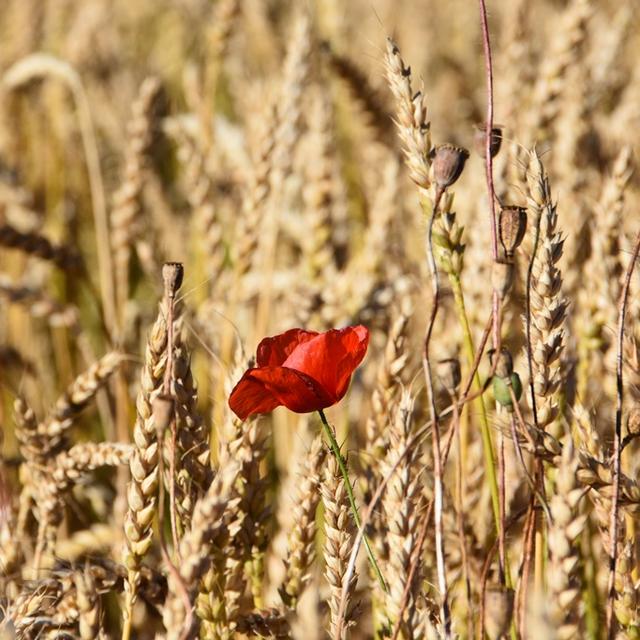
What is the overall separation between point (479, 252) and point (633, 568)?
51cm

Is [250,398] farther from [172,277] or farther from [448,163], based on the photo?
[448,163]

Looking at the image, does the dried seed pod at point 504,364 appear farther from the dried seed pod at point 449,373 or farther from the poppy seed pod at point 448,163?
the poppy seed pod at point 448,163

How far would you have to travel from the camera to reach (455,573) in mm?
1035

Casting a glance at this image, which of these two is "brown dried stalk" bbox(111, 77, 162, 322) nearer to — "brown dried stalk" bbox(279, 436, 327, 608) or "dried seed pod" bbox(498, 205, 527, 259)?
"brown dried stalk" bbox(279, 436, 327, 608)

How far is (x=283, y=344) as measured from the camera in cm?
90

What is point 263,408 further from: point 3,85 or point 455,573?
point 3,85

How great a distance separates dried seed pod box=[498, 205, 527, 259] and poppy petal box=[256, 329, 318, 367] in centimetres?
22

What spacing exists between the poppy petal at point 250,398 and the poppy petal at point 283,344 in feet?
0.16

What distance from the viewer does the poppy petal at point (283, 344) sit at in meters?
0.88

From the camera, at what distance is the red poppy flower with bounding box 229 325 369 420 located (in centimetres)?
79

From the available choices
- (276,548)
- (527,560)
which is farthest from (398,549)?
(276,548)

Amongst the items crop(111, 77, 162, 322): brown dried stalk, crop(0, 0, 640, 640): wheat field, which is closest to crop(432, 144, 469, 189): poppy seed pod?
crop(0, 0, 640, 640): wheat field

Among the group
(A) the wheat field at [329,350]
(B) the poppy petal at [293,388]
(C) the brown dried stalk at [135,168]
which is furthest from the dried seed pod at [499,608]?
(C) the brown dried stalk at [135,168]

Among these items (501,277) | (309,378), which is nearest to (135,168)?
(309,378)
